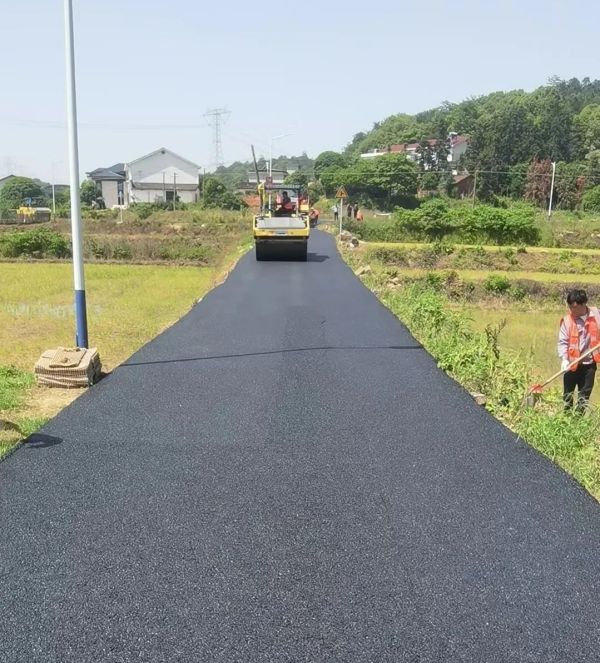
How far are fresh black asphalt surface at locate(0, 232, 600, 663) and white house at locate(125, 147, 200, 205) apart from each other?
65426mm

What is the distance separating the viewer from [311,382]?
7180 mm

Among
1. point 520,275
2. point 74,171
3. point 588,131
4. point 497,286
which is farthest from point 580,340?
point 588,131

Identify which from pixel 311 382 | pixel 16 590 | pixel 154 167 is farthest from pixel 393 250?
pixel 154 167

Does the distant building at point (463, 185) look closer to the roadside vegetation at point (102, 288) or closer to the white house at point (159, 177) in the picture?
the white house at point (159, 177)

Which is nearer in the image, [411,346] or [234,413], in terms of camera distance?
[234,413]

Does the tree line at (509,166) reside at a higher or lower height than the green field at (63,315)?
higher

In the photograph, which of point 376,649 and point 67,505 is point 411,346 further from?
point 376,649

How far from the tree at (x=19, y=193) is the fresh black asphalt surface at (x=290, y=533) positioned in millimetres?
75732

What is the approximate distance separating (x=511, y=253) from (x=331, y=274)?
12169 mm

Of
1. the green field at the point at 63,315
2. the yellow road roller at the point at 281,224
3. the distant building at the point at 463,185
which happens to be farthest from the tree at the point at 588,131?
the green field at the point at 63,315

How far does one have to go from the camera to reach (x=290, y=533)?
12.5 ft

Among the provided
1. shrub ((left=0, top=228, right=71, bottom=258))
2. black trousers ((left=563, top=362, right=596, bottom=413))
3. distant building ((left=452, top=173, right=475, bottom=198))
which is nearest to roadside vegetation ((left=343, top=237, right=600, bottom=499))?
black trousers ((left=563, top=362, right=596, bottom=413))

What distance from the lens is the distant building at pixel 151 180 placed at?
69500 millimetres

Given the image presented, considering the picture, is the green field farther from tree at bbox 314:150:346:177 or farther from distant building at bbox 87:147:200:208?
tree at bbox 314:150:346:177
